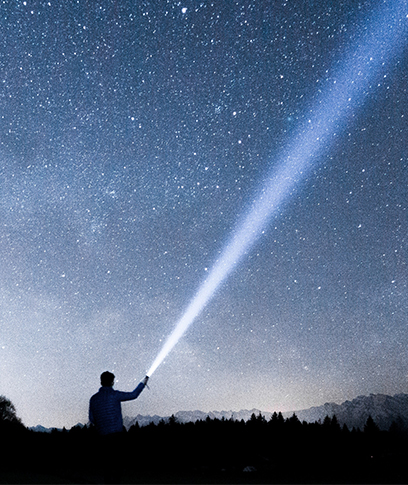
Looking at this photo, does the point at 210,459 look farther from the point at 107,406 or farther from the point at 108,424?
the point at 107,406

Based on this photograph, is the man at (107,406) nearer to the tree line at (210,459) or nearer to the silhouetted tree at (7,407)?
the tree line at (210,459)

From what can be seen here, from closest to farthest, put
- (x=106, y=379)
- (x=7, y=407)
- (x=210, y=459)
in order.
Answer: (x=106, y=379) < (x=210, y=459) < (x=7, y=407)

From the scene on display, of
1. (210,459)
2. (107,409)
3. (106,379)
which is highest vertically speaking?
(106,379)

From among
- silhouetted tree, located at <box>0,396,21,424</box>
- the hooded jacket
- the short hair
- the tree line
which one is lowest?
the tree line

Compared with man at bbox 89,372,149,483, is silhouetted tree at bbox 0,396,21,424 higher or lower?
higher

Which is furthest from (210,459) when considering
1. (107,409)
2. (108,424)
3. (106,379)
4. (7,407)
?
(7,407)

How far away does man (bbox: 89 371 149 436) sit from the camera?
22.5 feet

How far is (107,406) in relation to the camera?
271 inches

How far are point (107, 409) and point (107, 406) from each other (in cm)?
5

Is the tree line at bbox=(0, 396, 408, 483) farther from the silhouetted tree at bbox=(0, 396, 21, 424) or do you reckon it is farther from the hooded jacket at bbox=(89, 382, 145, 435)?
the silhouetted tree at bbox=(0, 396, 21, 424)

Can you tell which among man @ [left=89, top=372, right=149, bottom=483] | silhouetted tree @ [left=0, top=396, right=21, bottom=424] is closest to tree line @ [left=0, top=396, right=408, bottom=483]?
man @ [left=89, top=372, right=149, bottom=483]

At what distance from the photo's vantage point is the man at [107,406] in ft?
22.5

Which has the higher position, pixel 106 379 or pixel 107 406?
pixel 106 379

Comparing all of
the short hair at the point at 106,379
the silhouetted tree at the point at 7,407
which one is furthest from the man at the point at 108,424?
the silhouetted tree at the point at 7,407
